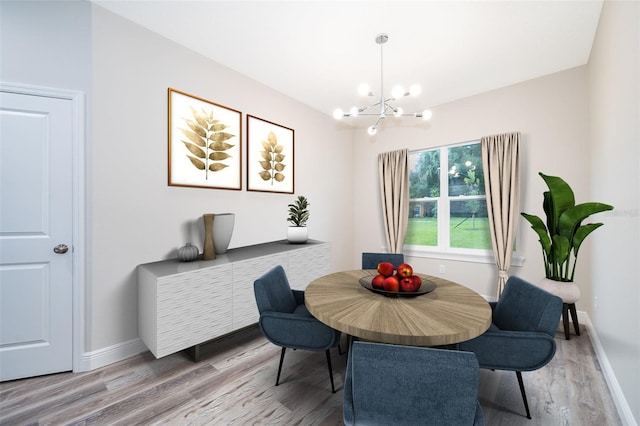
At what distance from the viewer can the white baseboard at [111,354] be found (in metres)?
2.02

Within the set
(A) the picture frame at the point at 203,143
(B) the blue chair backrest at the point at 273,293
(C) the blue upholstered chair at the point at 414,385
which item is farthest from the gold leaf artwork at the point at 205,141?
(C) the blue upholstered chair at the point at 414,385

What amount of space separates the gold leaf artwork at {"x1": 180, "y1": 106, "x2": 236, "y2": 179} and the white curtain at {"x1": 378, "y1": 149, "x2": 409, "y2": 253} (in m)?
2.50

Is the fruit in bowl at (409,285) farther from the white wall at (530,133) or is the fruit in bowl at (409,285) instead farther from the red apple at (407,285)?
the white wall at (530,133)

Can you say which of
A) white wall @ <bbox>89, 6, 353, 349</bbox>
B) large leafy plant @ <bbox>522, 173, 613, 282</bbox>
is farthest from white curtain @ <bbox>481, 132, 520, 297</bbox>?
white wall @ <bbox>89, 6, 353, 349</bbox>

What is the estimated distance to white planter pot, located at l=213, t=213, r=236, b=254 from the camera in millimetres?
2592

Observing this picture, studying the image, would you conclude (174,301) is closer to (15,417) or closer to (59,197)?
(15,417)

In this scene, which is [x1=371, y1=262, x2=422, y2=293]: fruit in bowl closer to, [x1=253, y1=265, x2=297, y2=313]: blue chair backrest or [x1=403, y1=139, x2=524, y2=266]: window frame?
[x1=253, y1=265, x2=297, y2=313]: blue chair backrest

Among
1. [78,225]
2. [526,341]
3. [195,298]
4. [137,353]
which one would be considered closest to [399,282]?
[526,341]

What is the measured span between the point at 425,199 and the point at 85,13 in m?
4.24

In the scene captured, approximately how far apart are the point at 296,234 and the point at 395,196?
A: 1.81m

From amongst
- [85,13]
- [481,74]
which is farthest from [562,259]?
[85,13]

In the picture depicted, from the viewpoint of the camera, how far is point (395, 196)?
13.7ft

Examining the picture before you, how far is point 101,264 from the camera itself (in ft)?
6.82

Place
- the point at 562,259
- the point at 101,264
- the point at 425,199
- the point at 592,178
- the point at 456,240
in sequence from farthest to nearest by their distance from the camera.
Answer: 1. the point at 425,199
2. the point at 456,240
3. the point at 592,178
4. the point at 562,259
5. the point at 101,264
